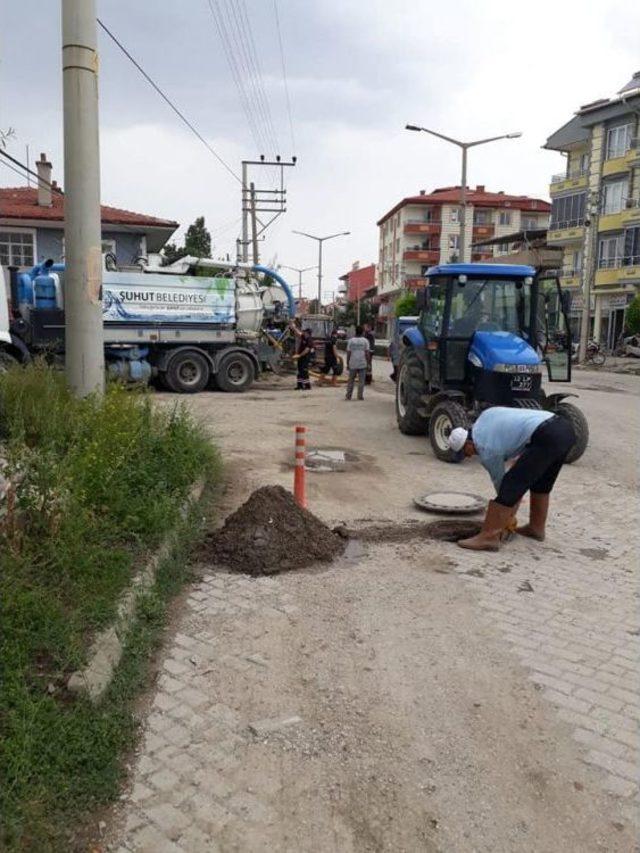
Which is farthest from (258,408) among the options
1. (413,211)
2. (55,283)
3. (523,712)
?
(413,211)

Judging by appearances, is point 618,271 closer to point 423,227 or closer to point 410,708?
point 423,227

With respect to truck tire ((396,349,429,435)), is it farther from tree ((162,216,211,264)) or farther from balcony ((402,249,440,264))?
balcony ((402,249,440,264))

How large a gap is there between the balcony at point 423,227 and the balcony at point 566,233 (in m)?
29.1

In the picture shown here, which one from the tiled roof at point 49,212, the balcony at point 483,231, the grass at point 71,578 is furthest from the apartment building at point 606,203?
the grass at point 71,578

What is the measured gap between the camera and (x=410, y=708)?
3445 mm

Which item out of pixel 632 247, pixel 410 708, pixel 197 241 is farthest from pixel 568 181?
pixel 410 708

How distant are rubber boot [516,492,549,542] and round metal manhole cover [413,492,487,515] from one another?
712mm

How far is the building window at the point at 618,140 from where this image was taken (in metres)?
41.2

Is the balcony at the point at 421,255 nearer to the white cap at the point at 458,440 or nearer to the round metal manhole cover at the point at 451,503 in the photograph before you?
the round metal manhole cover at the point at 451,503

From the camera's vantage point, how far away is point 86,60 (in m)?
6.83

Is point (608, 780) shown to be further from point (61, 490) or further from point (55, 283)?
point (55, 283)

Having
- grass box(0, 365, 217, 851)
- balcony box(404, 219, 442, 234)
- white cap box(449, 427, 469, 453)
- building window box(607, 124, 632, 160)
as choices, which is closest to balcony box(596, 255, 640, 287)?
building window box(607, 124, 632, 160)

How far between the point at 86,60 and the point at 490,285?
236 inches

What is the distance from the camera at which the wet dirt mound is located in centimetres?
606
